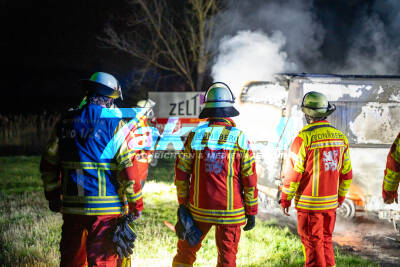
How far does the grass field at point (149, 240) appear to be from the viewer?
14.9 ft

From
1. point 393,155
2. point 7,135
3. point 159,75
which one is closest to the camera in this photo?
point 393,155

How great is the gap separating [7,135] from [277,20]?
13.7 m

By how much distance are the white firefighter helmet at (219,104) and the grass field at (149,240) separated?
6.90 feet

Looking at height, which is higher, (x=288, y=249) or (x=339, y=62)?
(x=339, y=62)

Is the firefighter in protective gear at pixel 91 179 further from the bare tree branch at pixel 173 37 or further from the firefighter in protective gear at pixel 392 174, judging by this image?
the bare tree branch at pixel 173 37

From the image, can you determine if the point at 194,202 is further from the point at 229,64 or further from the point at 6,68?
the point at 6,68

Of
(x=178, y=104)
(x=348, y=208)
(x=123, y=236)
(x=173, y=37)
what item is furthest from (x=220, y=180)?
(x=173, y=37)

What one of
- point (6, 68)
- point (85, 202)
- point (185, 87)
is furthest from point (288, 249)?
point (6, 68)

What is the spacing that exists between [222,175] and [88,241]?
1313 millimetres

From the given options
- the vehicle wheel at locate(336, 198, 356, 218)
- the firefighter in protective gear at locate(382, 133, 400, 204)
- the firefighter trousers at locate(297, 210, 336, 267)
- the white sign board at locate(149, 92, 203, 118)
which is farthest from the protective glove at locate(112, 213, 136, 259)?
the white sign board at locate(149, 92, 203, 118)

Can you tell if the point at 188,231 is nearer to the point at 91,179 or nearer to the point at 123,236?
the point at 123,236

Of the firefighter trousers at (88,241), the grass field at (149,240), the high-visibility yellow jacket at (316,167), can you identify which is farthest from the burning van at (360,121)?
the firefighter trousers at (88,241)

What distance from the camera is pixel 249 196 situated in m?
3.39

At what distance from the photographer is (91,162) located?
301 centimetres
